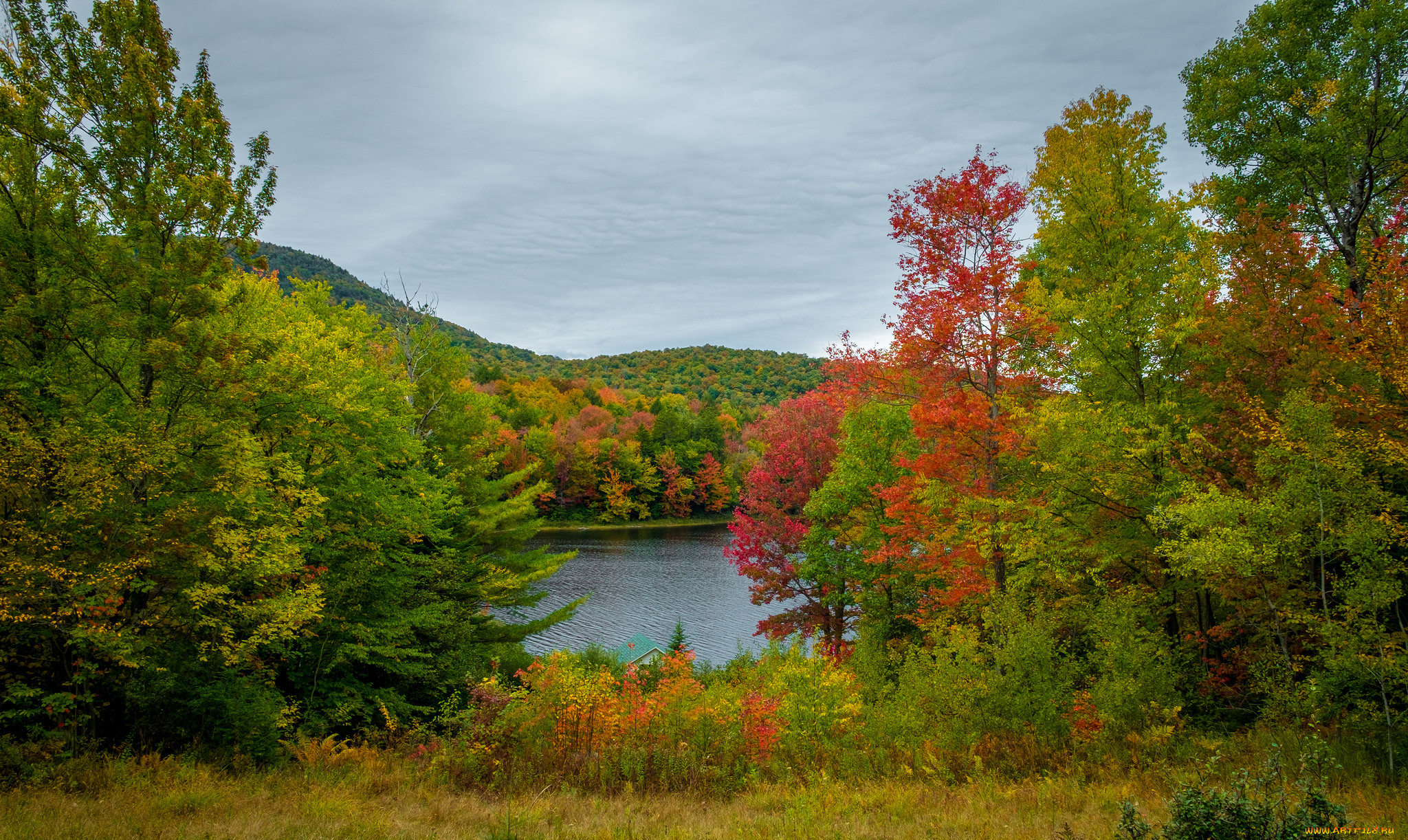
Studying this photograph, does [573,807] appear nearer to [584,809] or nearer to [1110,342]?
[584,809]

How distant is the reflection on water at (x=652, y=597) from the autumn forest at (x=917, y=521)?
14820mm

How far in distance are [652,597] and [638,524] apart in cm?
3945

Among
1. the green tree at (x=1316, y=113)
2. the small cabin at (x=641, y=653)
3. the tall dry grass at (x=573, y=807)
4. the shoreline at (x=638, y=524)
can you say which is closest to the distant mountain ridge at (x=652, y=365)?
the shoreline at (x=638, y=524)

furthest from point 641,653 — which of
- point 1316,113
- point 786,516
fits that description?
point 1316,113

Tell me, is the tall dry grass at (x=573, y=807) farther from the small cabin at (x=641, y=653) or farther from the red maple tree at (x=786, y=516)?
the small cabin at (x=641, y=653)

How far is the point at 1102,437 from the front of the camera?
37.3 feet

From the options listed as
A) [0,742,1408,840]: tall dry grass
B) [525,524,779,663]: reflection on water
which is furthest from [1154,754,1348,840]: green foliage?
[525,524,779,663]: reflection on water

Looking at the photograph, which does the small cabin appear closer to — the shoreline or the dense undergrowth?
the dense undergrowth

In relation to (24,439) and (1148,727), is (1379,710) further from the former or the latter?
(24,439)

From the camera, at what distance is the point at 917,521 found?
46.2 ft

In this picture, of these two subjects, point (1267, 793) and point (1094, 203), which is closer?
point (1267, 793)

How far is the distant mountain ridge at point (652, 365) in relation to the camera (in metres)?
136

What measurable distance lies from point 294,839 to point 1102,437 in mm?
12783

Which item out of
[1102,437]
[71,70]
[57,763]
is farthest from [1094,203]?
[57,763]
